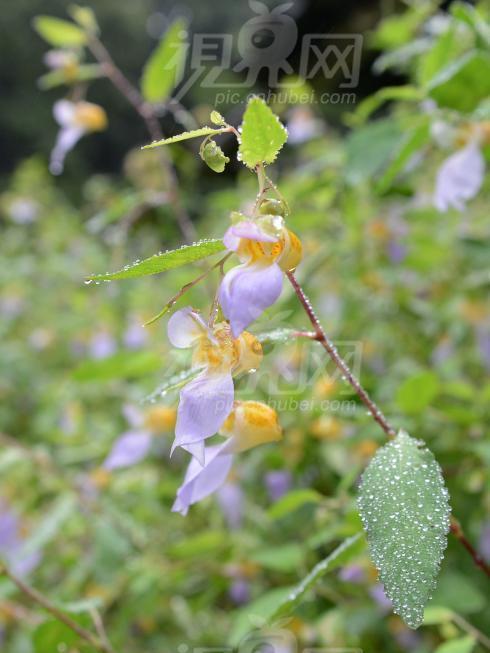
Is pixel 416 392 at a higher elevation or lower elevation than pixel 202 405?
lower

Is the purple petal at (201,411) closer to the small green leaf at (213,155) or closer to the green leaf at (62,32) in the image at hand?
the small green leaf at (213,155)

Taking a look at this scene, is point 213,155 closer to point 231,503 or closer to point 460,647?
point 460,647

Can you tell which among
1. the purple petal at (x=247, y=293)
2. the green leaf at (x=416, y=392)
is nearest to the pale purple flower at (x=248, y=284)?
the purple petal at (x=247, y=293)

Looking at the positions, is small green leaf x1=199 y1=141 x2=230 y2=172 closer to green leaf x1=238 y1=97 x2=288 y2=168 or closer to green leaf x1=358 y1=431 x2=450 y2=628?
green leaf x1=238 y1=97 x2=288 y2=168

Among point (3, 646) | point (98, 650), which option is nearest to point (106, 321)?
point (3, 646)

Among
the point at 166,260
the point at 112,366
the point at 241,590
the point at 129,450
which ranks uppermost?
the point at 166,260

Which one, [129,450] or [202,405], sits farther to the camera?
[129,450]

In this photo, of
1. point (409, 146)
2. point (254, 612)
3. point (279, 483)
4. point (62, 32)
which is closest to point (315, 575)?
point (254, 612)
